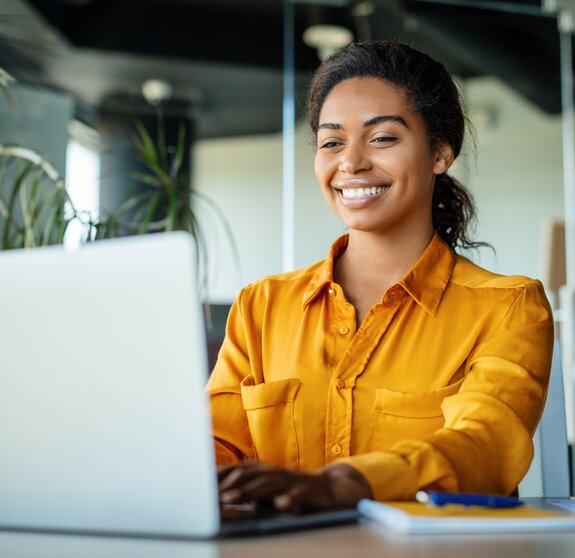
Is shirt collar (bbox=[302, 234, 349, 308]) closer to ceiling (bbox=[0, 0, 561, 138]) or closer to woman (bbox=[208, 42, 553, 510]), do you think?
woman (bbox=[208, 42, 553, 510])

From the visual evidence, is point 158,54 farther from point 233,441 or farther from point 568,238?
point 233,441

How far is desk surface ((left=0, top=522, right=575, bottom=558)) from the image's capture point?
33.5 inches

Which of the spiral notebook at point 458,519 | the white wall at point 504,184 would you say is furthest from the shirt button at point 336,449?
the white wall at point 504,184

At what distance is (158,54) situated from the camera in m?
7.51

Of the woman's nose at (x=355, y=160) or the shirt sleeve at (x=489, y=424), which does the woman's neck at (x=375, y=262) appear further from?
the shirt sleeve at (x=489, y=424)

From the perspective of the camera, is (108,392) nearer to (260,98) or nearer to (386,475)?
(386,475)

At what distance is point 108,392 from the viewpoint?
0.88 meters

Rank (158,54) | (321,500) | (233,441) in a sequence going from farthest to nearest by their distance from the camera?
(158,54) → (233,441) → (321,500)

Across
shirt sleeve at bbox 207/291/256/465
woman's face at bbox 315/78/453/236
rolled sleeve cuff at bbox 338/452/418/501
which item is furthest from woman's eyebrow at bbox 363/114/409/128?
rolled sleeve cuff at bbox 338/452/418/501

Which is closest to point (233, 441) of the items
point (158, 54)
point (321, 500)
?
point (321, 500)

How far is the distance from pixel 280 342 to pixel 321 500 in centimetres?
82

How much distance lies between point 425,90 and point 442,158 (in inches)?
6.2

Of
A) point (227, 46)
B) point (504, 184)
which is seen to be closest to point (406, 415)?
point (504, 184)

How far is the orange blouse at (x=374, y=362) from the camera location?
1.61 m
